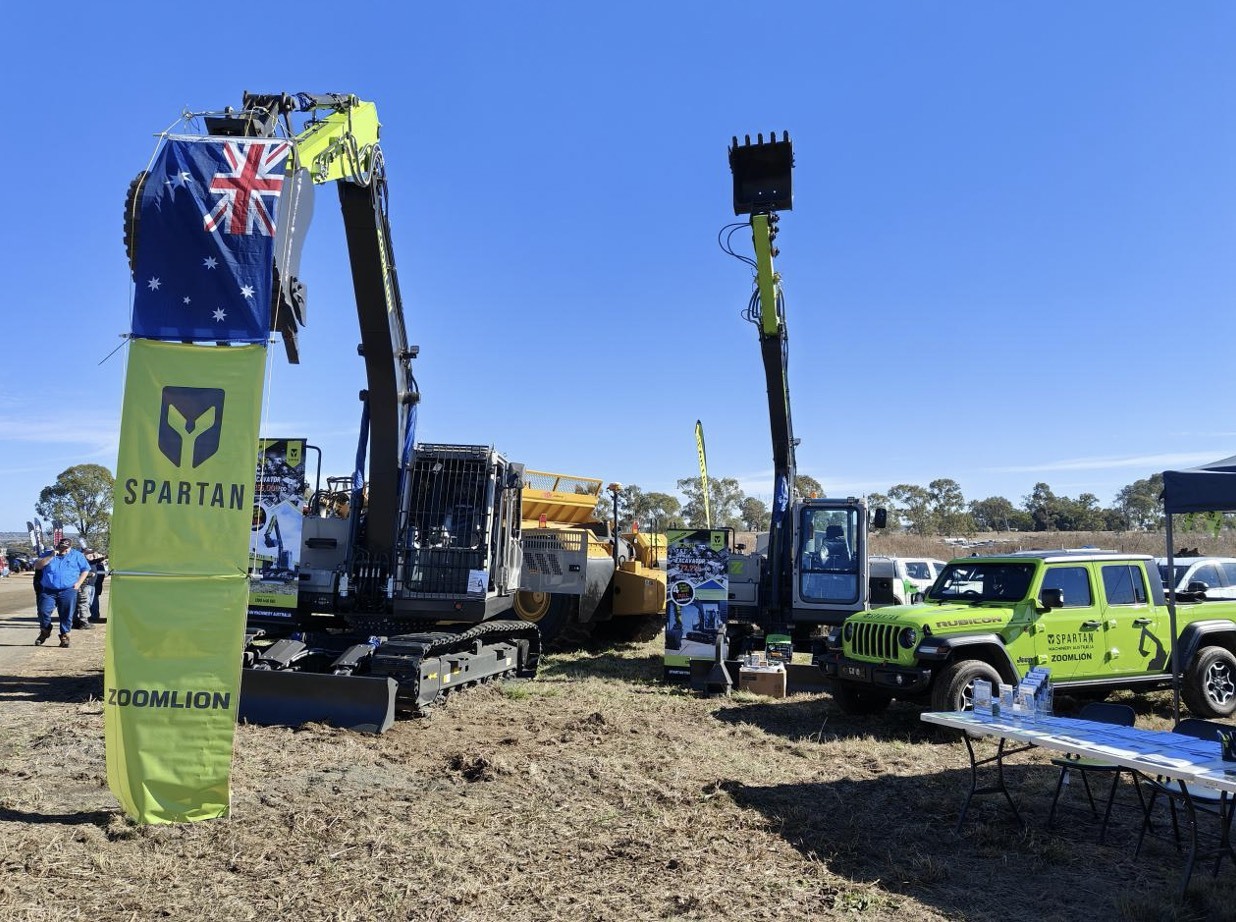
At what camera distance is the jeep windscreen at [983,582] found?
953 cm

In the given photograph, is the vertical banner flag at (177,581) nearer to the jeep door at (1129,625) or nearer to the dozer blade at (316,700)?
the dozer blade at (316,700)

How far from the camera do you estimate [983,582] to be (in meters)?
9.89

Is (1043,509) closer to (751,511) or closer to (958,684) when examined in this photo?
(751,511)

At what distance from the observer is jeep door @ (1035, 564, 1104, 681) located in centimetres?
924

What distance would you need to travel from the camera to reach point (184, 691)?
220 inches

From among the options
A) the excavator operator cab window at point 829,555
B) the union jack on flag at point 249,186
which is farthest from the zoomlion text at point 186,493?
the excavator operator cab window at point 829,555

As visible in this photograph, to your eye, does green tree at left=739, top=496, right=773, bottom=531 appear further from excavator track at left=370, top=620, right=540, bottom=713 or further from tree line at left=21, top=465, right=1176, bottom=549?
excavator track at left=370, top=620, right=540, bottom=713

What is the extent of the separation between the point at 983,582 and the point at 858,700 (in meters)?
1.87

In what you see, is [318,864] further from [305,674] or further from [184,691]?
[305,674]

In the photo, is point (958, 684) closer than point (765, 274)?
Yes

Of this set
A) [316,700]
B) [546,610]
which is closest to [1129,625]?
[546,610]

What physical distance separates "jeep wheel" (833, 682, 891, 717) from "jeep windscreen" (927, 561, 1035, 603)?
1.32m

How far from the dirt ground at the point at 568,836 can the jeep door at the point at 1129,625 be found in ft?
6.81

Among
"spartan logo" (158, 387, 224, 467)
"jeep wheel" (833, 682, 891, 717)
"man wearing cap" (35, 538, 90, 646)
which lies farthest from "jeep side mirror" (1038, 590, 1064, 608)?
"man wearing cap" (35, 538, 90, 646)
